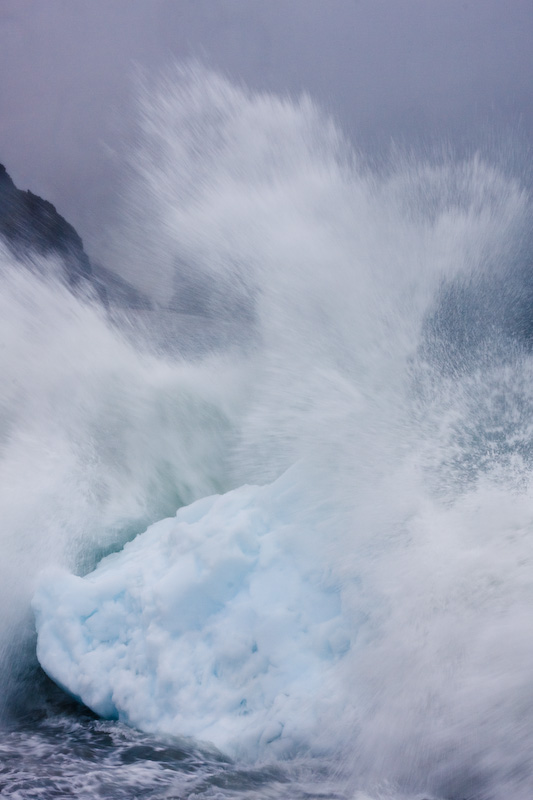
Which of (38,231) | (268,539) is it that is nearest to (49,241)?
(38,231)

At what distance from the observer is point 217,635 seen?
3.02 meters

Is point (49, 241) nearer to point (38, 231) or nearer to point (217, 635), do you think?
point (38, 231)

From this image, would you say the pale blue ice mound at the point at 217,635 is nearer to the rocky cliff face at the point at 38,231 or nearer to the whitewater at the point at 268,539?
the whitewater at the point at 268,539

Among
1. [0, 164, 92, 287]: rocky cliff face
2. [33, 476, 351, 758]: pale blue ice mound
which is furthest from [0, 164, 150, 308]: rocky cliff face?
[33, 476, 351, 758]: pale blue ice mound


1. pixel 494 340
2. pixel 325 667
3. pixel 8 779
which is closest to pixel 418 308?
pixel 494 340

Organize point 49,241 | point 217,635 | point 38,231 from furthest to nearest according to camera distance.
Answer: point 38,231 < point 49,241 < point 217,635

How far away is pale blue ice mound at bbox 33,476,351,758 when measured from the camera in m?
2.72

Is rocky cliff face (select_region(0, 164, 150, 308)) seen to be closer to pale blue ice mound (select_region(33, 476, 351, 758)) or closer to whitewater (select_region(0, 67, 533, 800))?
whitewater (select_region(0, 67, 533, 800))

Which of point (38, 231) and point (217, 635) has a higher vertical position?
point (38, 231)

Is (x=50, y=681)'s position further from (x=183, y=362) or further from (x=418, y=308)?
(x=418, y=308)

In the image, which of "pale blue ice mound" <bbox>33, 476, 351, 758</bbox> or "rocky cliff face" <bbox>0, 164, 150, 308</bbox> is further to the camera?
"rocky cliff face" <bbox>0, 164, 150, 308</bbox>

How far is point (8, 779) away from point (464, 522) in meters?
2.58

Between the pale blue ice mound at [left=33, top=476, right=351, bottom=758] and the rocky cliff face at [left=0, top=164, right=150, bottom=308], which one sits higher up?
Result: the rocky cliff face at [left=0, top=164, right=150, bottom=308]

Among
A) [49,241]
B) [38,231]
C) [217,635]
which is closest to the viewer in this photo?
[217,635]
